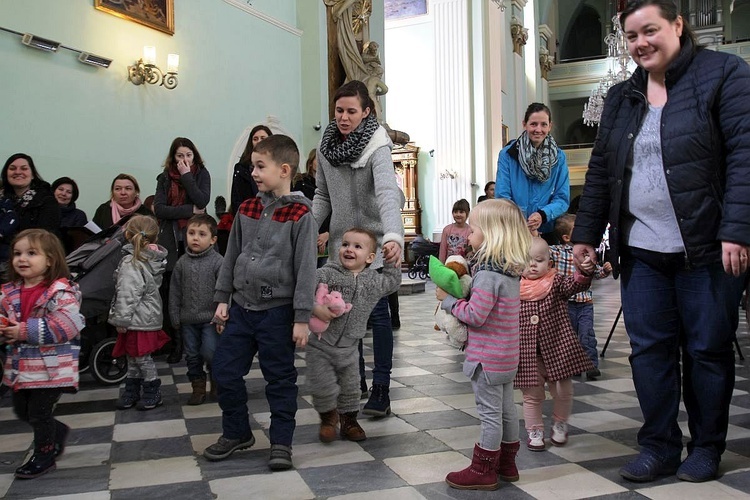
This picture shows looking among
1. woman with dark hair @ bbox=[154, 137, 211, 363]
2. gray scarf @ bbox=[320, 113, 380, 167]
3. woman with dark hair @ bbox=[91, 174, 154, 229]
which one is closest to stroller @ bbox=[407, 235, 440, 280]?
woman with dark hair @ bbox=[91, 174, 154, 229]

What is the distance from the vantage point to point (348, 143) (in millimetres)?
3615

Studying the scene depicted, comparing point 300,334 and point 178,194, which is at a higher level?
point 178,194

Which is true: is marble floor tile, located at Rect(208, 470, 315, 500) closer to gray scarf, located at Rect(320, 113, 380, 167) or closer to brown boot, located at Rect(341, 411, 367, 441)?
brown boot, located at Rect(341, 411, 367, 441)

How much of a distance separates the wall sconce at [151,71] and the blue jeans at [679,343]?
6.56m

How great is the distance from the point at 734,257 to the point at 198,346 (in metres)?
2.96

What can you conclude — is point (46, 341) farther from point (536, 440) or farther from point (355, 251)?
point (536, 440)

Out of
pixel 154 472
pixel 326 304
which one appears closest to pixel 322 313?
pixel 326 304

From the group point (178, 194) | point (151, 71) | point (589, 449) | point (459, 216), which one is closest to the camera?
point (589, 449)

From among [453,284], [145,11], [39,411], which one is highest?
[145,11]

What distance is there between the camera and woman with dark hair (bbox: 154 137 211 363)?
5.42 meters

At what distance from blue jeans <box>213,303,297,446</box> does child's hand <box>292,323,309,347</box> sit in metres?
0.10

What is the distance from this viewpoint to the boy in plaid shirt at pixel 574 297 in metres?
4.62

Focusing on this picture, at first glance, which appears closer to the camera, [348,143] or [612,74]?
[348,143]

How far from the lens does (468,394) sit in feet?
14.6
